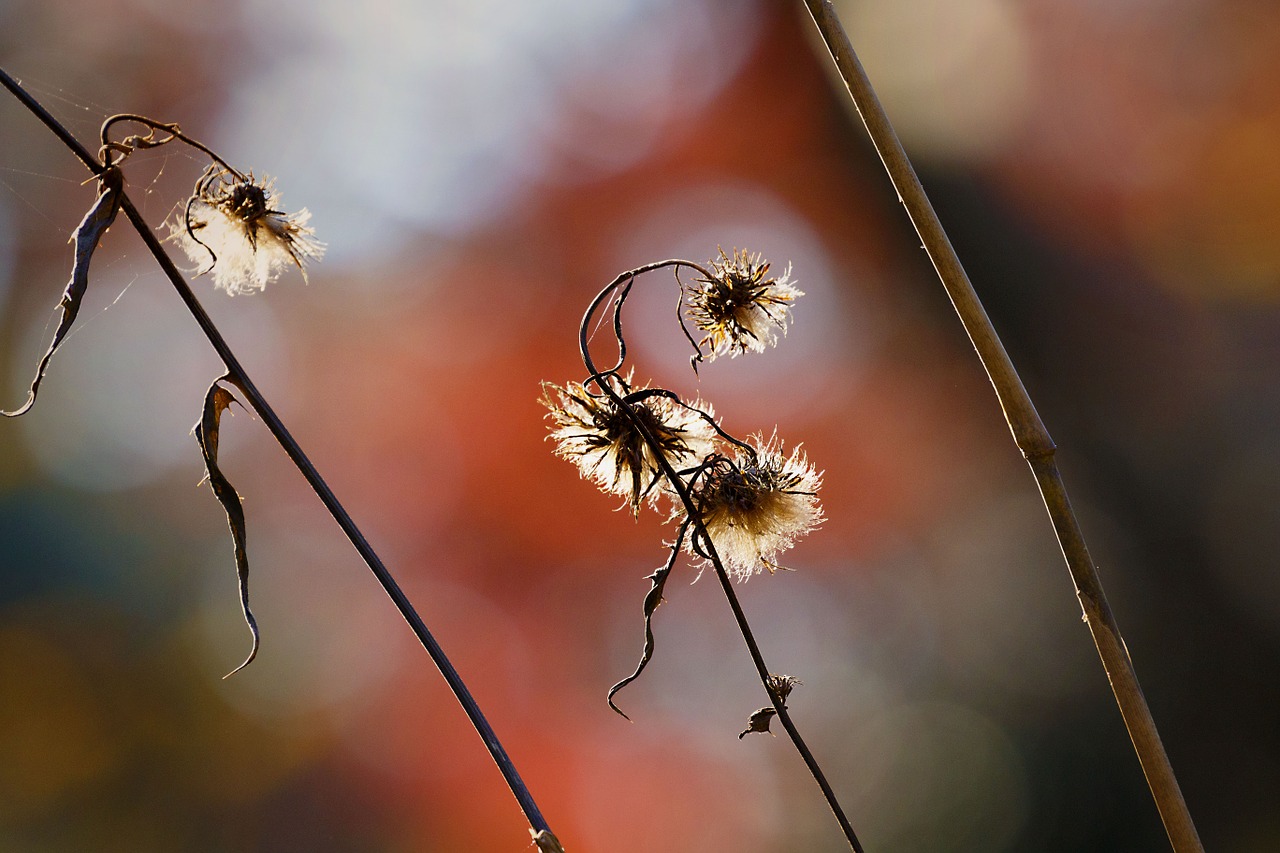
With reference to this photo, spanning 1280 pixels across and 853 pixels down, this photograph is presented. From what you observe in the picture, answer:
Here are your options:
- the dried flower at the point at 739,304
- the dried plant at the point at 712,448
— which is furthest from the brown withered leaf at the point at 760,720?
the dried flower at the point at 739,304

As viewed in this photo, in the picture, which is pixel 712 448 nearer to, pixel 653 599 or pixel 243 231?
pixel 653 599

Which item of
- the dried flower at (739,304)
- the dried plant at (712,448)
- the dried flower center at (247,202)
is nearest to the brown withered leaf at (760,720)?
the dried plant at (712,448)

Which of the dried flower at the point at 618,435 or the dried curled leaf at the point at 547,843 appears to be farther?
the dried flower at the point at 618,435

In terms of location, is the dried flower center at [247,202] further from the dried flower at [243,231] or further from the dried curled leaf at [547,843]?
the dried curled leaf at [547,843]

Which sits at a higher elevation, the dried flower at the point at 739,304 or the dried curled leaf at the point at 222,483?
the dried flower at the point at 739,304

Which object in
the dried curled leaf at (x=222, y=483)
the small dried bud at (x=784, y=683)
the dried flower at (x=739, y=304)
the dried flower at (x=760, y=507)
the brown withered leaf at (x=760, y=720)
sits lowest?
the brown withered leaf at (x=760, y=720)

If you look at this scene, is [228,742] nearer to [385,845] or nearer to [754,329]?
[385,845]

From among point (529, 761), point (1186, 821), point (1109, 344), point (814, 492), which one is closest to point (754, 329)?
point (814, 492)

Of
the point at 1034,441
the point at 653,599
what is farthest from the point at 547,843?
the point at 1034,441
